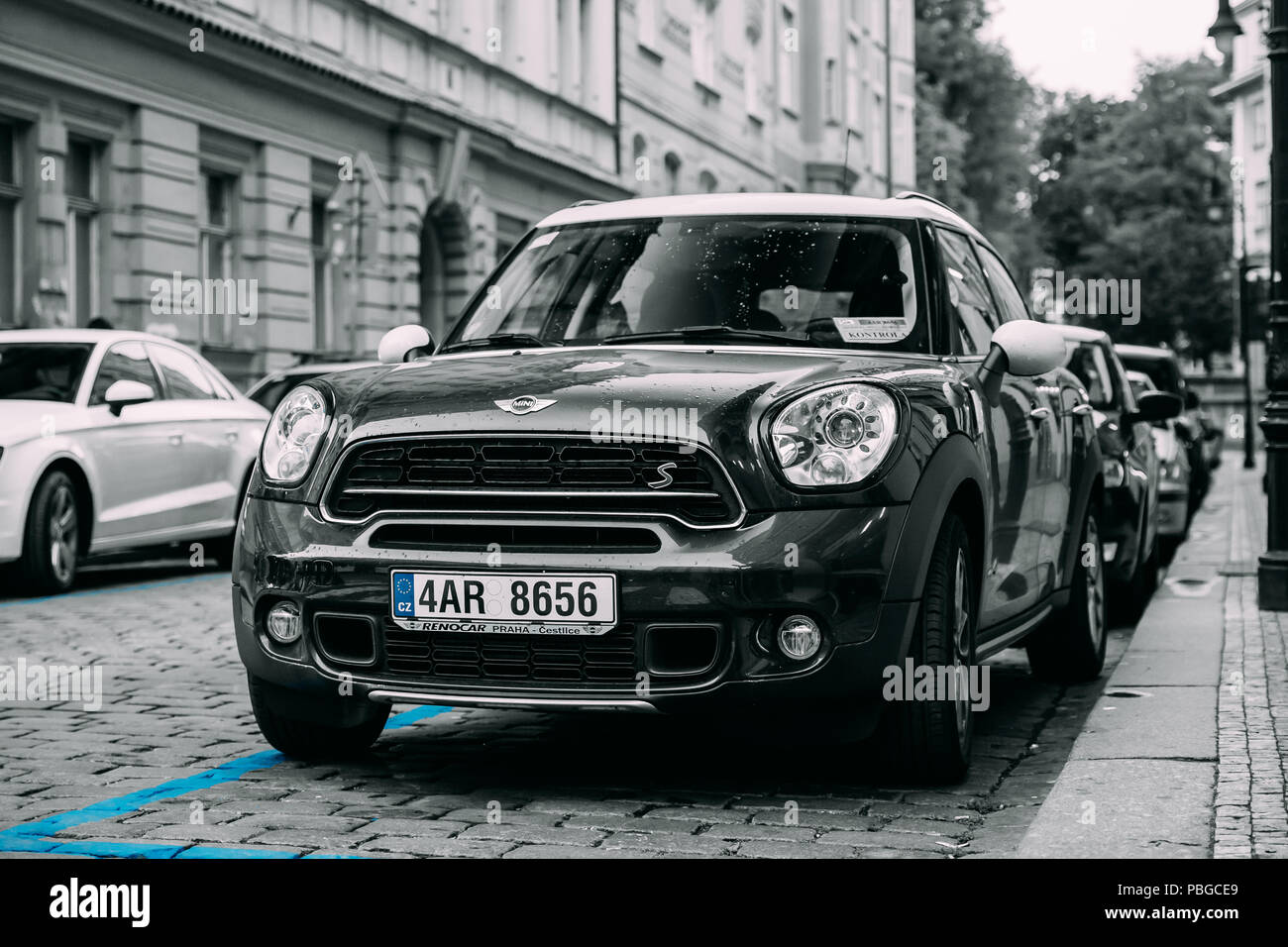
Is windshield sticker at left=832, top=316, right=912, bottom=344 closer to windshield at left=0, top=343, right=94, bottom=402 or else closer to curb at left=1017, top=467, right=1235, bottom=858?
curb at left=1017, top=467, right=1235, bottom=858

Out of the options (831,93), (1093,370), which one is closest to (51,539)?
(1093,370)

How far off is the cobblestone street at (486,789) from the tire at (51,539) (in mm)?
3835

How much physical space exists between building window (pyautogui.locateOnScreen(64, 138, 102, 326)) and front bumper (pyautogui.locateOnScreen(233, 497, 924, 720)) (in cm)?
1438

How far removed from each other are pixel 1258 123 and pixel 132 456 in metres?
67.3

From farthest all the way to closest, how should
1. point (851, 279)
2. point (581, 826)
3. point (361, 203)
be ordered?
point (361, 203) < point (851, 279) < point (581, 826)

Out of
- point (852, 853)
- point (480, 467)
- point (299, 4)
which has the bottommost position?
point (852, 853)

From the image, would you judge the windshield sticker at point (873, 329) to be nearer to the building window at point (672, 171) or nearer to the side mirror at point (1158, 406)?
the side mirror at point (1158, 406)

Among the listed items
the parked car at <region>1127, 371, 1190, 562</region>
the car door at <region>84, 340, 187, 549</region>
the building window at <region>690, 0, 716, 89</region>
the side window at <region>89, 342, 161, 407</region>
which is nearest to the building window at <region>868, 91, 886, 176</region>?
the building window at <region>690, 0, 716, 89</region>

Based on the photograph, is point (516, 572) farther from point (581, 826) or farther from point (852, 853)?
point (852, 853)

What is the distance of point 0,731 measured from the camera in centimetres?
689

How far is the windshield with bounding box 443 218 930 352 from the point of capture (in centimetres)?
628

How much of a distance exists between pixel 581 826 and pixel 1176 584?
334 inches

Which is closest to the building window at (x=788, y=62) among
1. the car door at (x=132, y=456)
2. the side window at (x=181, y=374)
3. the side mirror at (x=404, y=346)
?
the side window at (x=181, y=374)
